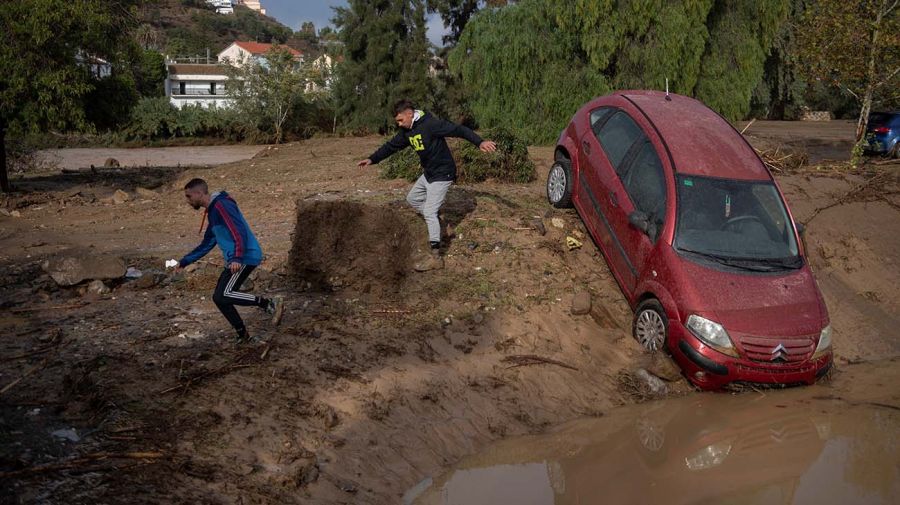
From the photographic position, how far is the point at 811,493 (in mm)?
5691

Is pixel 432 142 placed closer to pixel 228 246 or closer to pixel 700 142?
pixel 228 246

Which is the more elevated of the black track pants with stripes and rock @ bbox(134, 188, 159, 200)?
the black track pants with stripes

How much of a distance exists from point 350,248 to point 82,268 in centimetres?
286

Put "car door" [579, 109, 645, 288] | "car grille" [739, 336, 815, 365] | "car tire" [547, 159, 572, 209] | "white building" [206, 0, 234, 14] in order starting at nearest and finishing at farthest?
"car grille" [739, 336, 815, 365] < "car door" [579, 109, 645, 288] < "car tire" [547, 159, 572, 209] < "white building" [206, 0, 234, 14]

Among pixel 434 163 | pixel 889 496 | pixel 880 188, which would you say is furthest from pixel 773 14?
pixel 889 496

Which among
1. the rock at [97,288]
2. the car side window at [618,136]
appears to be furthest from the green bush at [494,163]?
the rock at [97,288]

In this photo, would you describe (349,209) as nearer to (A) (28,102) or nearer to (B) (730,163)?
(B) (730,163)

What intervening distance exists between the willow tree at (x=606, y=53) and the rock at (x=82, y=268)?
49.5 ft

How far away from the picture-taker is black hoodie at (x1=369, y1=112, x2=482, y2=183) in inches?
330

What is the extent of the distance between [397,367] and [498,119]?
16185 millimetres

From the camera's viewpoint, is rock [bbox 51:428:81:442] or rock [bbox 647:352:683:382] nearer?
rock [bbox 51:428:81:442]

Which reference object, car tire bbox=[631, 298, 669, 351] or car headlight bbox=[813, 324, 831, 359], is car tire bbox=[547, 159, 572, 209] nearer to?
car tire bbox=[631, 298, 669, 351]

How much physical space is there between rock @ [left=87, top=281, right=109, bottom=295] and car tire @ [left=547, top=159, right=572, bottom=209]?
5738 millimetres

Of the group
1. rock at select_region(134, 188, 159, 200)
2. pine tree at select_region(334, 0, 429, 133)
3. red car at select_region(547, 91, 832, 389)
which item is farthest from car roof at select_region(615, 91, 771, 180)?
pine tree at select_region(334, 0, 429, 133)
